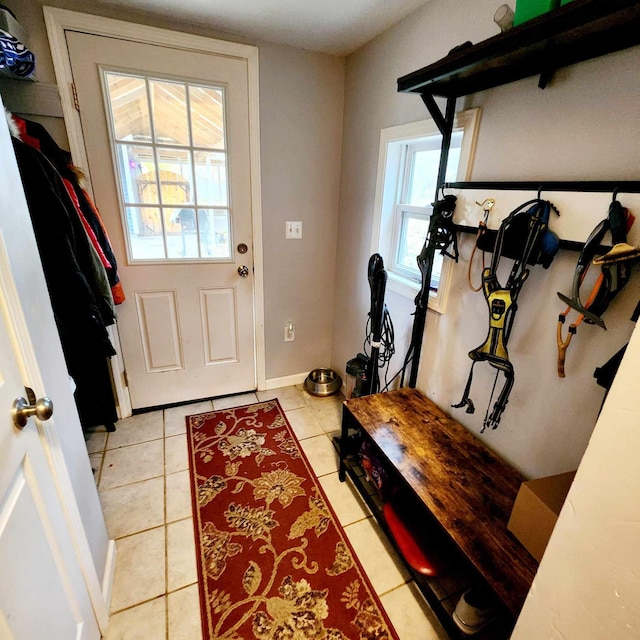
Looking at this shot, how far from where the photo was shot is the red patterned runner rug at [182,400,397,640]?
123cm

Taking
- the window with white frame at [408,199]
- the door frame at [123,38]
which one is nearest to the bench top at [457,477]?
the window with white frame at [408,199]

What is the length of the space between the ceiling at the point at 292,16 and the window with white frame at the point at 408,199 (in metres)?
0.49

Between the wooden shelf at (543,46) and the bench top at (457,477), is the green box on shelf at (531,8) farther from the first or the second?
the bench top at (457,477)

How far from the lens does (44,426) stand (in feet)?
2.94

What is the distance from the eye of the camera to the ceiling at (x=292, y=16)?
1567mm

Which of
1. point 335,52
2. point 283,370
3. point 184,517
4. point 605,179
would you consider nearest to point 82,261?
point 184,517

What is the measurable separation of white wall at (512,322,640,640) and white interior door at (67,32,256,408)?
6.78ft

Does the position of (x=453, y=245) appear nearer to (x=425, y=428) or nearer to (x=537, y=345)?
(x=537, y=345)

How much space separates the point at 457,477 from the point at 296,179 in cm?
192

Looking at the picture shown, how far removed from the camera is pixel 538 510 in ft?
3.10

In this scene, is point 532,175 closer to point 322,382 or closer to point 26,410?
point 26,410

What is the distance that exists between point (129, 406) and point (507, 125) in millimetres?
2570

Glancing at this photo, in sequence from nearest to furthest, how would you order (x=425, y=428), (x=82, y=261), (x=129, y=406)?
(x=425, y=428) → (x=82, y=261) → (x=129, y=406)

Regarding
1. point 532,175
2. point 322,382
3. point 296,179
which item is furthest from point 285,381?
point 532,175
